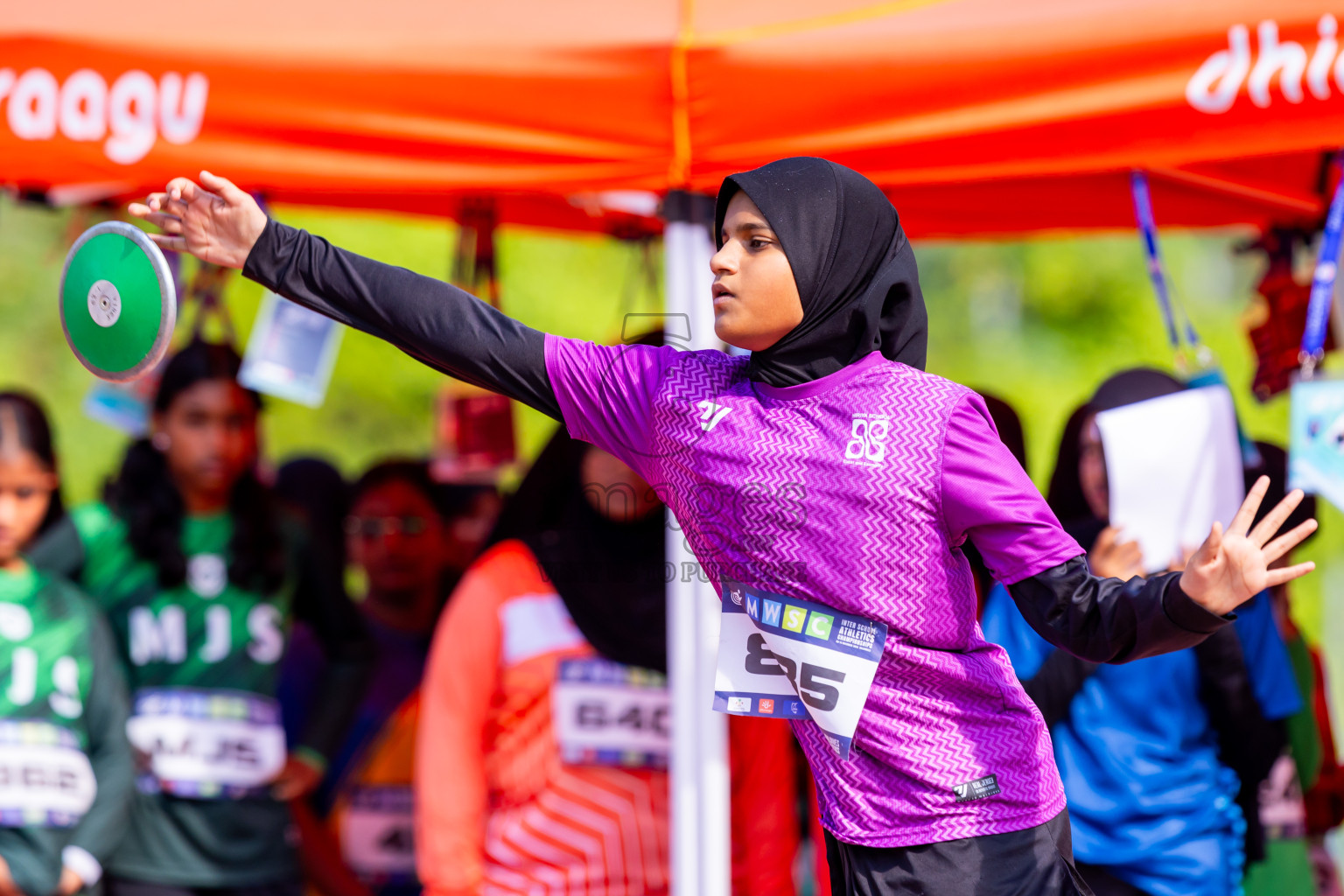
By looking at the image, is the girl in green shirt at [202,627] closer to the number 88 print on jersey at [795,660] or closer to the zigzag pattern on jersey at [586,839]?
the zigzag pattern on jersey at [586,839]

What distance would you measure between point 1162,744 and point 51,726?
2.54 metres

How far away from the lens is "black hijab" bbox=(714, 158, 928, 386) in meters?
1.73

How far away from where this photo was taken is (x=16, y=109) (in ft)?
8.43

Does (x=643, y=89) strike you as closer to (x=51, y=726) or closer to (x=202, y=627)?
(x=202, y=627)

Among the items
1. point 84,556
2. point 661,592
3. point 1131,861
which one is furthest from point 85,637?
point 1131,861

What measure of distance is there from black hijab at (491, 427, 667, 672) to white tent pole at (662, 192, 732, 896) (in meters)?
0.25

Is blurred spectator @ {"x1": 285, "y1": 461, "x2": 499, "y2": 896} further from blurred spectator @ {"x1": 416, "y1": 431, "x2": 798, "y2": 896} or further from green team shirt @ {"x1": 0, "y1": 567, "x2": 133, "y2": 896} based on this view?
blurred spectator @ {"x1": 416, "y1": 431, "x2": 798, "y2": 896}

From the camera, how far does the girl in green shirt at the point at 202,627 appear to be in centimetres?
324

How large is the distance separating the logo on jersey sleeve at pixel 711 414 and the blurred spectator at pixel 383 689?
2135 mm

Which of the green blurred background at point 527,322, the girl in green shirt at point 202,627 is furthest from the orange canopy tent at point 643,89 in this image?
the green blurred background at point 527,322

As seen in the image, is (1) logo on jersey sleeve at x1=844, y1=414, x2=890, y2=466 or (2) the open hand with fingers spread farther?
(2) the open hand with fingers spread

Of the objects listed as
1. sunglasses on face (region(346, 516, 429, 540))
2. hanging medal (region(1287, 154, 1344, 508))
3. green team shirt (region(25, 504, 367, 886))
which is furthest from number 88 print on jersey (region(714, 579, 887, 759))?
sunglasses on face (region(346, 516, 429, 540))

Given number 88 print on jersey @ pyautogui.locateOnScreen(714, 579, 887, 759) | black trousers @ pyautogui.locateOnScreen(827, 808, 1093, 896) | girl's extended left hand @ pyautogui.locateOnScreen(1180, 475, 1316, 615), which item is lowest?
black trousers @ pyautogui.locateOnScreen(827, 808, 1093, 896)

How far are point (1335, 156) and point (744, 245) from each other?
2.13 metres
